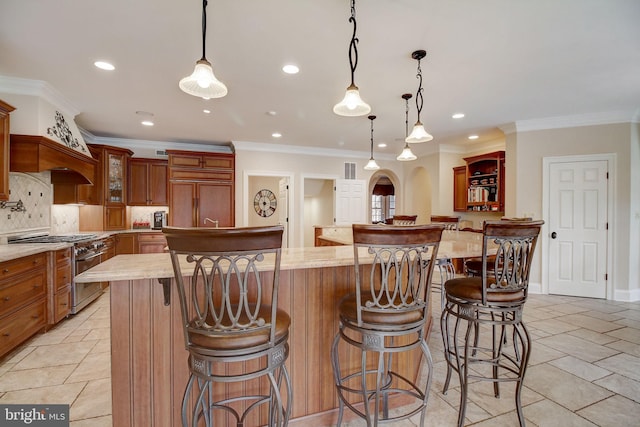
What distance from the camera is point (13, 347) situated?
2.56 m

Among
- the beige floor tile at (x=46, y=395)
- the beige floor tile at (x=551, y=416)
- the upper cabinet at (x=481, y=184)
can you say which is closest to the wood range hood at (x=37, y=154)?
the beige floor tile at (x=46, y=395)

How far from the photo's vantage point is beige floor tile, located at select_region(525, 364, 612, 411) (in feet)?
6.53

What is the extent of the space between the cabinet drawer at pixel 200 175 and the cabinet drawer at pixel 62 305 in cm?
259

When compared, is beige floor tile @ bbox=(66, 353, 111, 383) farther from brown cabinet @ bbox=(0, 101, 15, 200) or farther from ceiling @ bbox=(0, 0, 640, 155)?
ceiling @ bbox=(0, 0, 640, 155)

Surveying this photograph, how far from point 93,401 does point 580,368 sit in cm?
371

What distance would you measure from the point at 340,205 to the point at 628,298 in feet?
16.1

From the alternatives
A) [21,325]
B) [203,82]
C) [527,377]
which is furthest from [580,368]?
[21,325]

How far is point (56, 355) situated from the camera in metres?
2.60

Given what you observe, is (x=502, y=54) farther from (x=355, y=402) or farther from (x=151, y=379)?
(x=151, y=379)

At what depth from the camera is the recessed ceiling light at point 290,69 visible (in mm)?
2844

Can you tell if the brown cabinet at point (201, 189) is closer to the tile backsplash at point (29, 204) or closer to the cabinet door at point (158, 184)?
the cabinet door at point (158, 184)

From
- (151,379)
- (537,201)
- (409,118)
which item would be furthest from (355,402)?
(537,201)

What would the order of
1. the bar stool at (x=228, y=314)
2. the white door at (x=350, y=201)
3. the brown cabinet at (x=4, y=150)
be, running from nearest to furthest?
the bar stool at (x=228, y=314), the brown cabinet at (x=4, y=150), the white door at (x=350, y=201)

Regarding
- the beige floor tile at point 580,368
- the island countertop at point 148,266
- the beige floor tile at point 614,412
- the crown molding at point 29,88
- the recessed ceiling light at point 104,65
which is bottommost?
the beige floor tile at point 614,412
